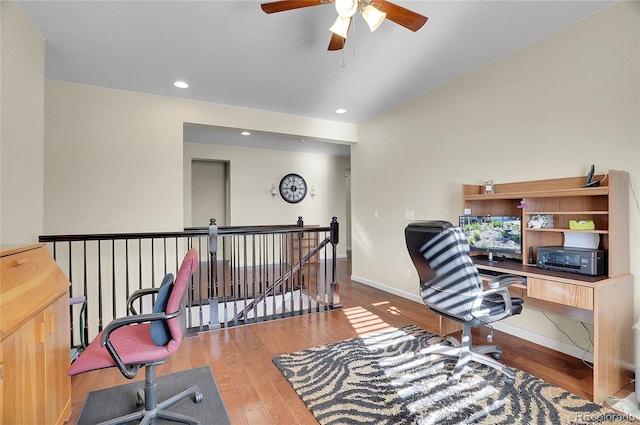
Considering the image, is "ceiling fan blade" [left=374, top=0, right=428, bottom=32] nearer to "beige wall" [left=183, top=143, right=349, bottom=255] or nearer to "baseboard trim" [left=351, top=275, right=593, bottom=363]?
"baseboard trim" [left=351, top=275, right=593, bottom=363]

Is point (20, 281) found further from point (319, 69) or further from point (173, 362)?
point (319, 69)

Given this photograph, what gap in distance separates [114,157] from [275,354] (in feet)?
9.97

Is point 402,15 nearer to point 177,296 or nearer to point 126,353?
point 177,296

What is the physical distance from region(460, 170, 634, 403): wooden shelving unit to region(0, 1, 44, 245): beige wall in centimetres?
374

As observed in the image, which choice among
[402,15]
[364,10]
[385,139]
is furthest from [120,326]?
[385,139]

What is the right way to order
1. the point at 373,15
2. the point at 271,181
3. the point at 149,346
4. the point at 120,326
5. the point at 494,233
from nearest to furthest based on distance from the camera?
the point at 120,326 < the point at 149,346 < the point at 373,15 < the point at 494,233 < the point at 271,181

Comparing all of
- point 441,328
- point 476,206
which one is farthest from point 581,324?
point 476,206

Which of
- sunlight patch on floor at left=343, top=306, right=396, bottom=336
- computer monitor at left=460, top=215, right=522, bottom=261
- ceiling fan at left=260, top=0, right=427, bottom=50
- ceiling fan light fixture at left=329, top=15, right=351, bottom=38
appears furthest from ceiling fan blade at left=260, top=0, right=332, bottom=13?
sunlight patch on floor at left=343, top=306, right=396, bottom=336

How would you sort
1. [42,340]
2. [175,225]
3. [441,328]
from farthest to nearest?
[175,225]
[441,328]
[42,340]

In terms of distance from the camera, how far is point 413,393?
2023 millimetres

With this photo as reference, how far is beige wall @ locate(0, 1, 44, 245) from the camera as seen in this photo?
79.7 inches

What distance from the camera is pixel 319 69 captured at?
10.5 ft

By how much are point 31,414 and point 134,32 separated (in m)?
2.71

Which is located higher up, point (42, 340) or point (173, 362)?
point (42, 340)
